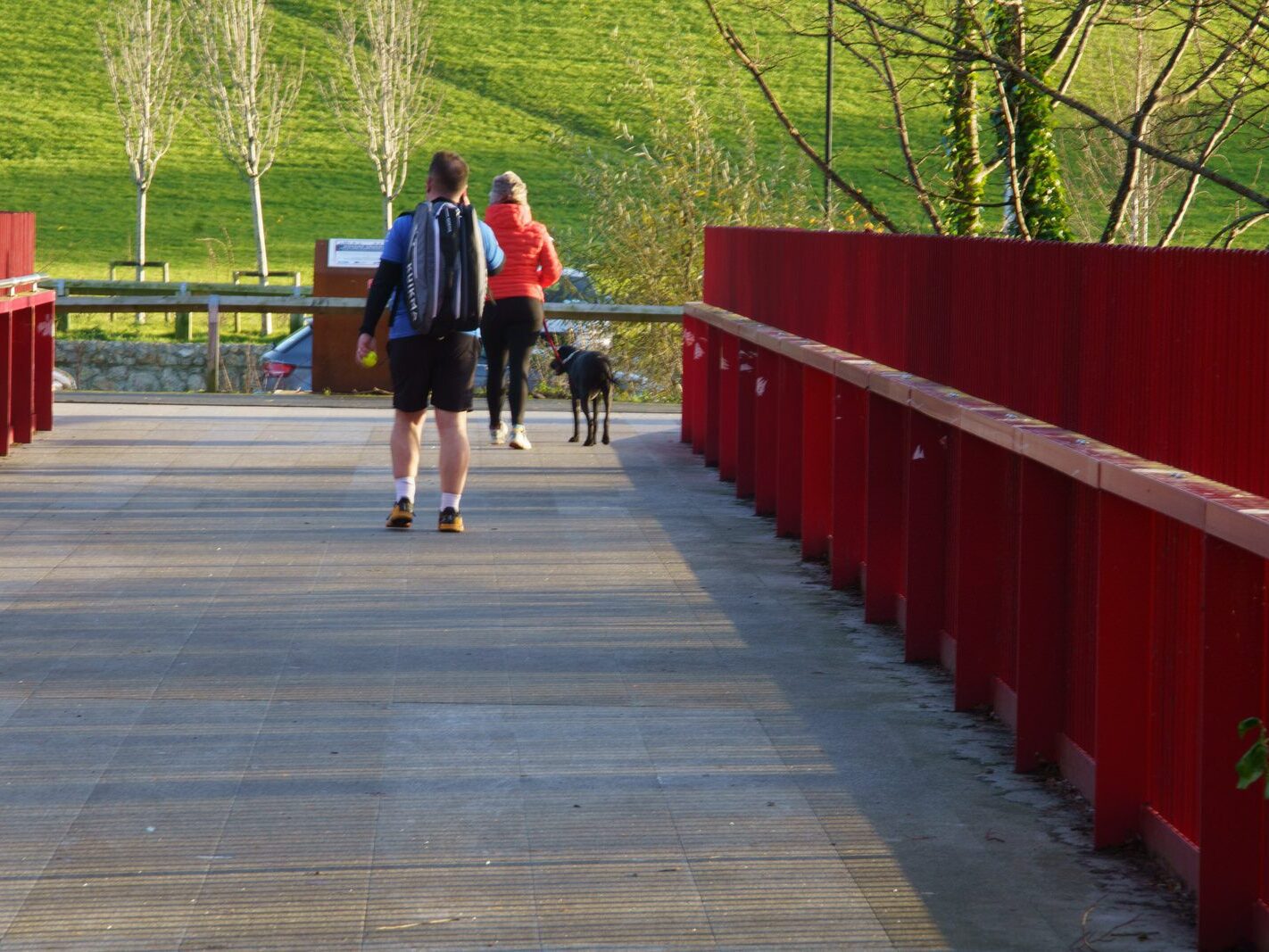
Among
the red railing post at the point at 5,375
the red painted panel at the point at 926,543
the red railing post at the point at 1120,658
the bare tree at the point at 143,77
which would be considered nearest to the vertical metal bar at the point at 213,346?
the red railing post at the point at 5,375

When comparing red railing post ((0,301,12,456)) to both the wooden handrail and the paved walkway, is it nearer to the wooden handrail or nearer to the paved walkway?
the paved walkway

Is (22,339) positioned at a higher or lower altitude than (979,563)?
higher

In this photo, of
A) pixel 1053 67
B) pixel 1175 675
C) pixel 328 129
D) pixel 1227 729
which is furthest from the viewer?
pixel 328 129

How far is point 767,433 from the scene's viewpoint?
1105 centimetres

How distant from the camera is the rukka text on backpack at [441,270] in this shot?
32.1 ft

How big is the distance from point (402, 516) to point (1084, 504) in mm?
5239

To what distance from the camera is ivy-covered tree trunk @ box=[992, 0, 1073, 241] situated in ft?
43.3

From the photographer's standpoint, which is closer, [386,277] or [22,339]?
[386,277]

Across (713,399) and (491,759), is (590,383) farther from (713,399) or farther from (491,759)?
(491,759)

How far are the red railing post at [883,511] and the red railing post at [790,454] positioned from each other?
2.11m

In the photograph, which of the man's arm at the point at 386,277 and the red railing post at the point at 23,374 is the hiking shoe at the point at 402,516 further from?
the red railing post at the point at 23,374

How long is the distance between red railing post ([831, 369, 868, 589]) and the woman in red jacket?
4379 millimetres

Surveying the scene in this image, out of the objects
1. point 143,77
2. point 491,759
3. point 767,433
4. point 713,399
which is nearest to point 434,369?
point 767,433

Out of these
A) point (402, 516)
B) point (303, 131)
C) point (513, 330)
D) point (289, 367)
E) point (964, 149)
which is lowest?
point (402, 516)
